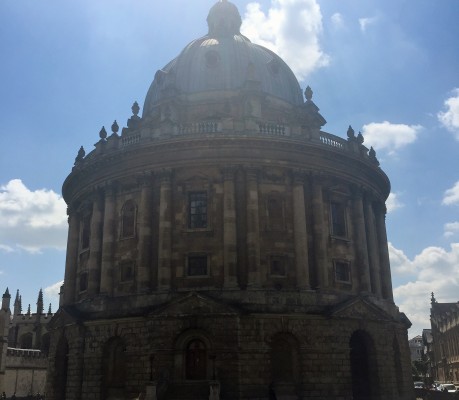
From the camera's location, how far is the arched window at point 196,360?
30625mm

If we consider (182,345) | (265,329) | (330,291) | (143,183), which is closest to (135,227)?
(143,183)

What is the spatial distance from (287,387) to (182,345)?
6237 millimetres

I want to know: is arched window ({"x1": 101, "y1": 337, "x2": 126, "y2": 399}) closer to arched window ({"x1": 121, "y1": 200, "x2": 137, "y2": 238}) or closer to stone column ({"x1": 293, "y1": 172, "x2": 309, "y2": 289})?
arched window ({"x1": 121, "y1": 200, "x2": 137, "y2": 238})

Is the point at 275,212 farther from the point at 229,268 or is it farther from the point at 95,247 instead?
the point at 95,247

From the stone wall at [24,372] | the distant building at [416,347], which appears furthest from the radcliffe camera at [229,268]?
the distant building at [416,347]

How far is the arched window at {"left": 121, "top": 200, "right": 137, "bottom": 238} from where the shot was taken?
119 feet

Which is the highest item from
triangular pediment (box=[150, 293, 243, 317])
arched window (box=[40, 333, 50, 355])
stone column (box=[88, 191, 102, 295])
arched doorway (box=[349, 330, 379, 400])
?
stone column (box=[88, 191, 102, 295])

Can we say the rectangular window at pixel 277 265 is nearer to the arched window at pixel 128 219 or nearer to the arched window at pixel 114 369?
the arched window at pixel 128 219

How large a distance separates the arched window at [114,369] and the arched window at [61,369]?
4.37m

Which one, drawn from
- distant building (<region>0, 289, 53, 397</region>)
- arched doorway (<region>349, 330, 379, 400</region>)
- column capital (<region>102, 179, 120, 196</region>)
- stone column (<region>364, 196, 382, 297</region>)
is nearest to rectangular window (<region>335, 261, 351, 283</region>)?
stone column (<region>364, 196, 382, 297</region>)

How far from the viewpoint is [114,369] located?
110ft

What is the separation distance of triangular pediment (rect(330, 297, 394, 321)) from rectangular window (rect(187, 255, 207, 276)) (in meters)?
7.94

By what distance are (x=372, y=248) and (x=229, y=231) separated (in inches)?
465

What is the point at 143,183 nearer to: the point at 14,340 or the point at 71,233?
the point at 71,233
